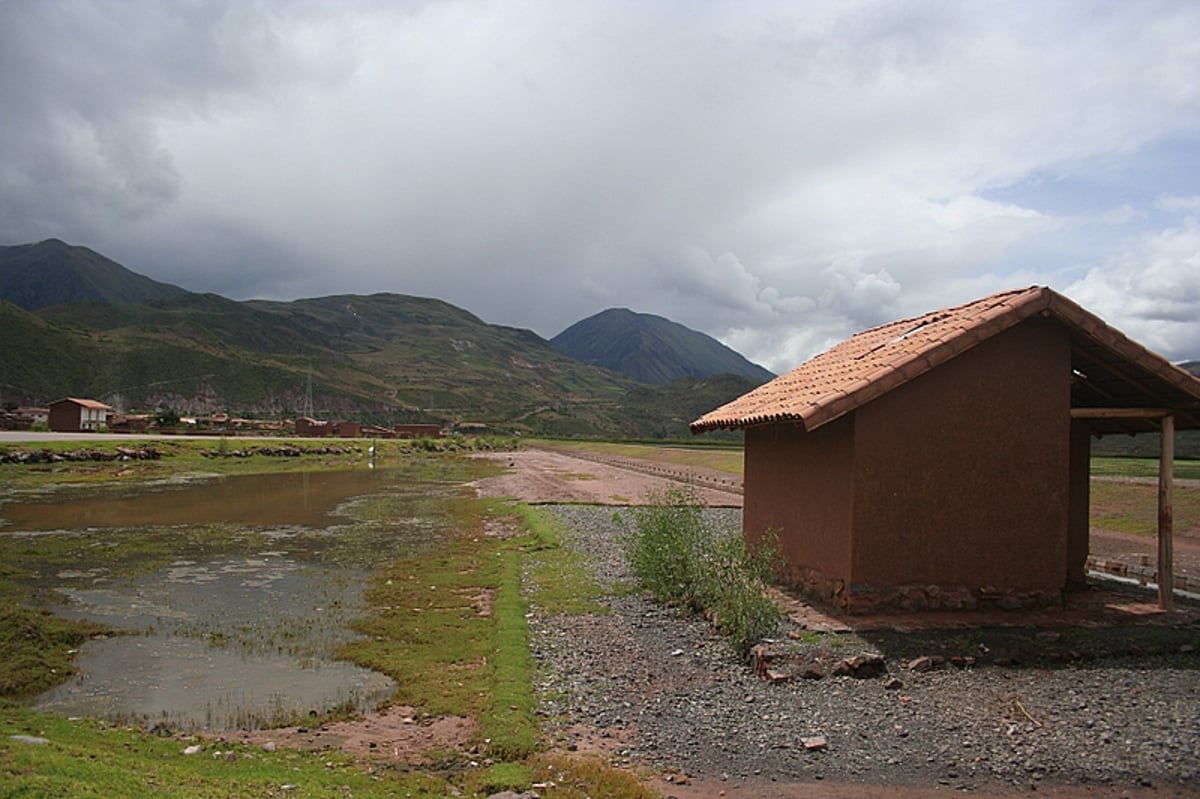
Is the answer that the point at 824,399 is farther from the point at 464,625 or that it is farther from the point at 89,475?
the point at 89,475

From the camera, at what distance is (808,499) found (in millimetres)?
13461

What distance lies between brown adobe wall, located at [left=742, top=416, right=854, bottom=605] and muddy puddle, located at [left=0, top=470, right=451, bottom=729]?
6.64m

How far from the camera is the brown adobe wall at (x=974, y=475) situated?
11.9 m

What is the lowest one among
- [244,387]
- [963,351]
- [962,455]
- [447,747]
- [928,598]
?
[447,747]

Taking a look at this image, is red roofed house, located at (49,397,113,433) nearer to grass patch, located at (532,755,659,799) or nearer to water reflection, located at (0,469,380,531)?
water reflection, located at (0,469,380,531)

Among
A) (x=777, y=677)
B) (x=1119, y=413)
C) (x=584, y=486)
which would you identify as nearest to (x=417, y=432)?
(x=584, y=486)

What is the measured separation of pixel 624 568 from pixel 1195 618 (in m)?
10.6

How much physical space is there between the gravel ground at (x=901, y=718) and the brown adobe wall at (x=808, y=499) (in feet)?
5.71

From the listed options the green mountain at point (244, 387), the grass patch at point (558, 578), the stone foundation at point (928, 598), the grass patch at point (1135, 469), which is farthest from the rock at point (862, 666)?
the green mountain at point (244, 387)

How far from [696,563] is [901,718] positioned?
18.8 ft

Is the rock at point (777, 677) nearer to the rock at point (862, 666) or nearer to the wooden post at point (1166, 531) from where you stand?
the rock at point (862, 666)

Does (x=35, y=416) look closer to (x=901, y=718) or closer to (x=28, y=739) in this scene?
(x=28, y=739)

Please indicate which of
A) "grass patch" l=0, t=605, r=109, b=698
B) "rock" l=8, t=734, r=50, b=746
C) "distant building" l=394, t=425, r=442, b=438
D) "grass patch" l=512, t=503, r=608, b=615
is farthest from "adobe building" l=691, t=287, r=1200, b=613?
"distant building" l=394, t=425, r=442, b=438

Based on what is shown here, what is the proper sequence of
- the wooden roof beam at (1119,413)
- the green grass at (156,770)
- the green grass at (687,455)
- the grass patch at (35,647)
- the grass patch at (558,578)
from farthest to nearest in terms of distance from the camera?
the green grass at (687,455)
the grass patch at (558,578)
the wooden roof beam at (1119,413)
the grass patch at (35,647)
the green grass at (156,770)
